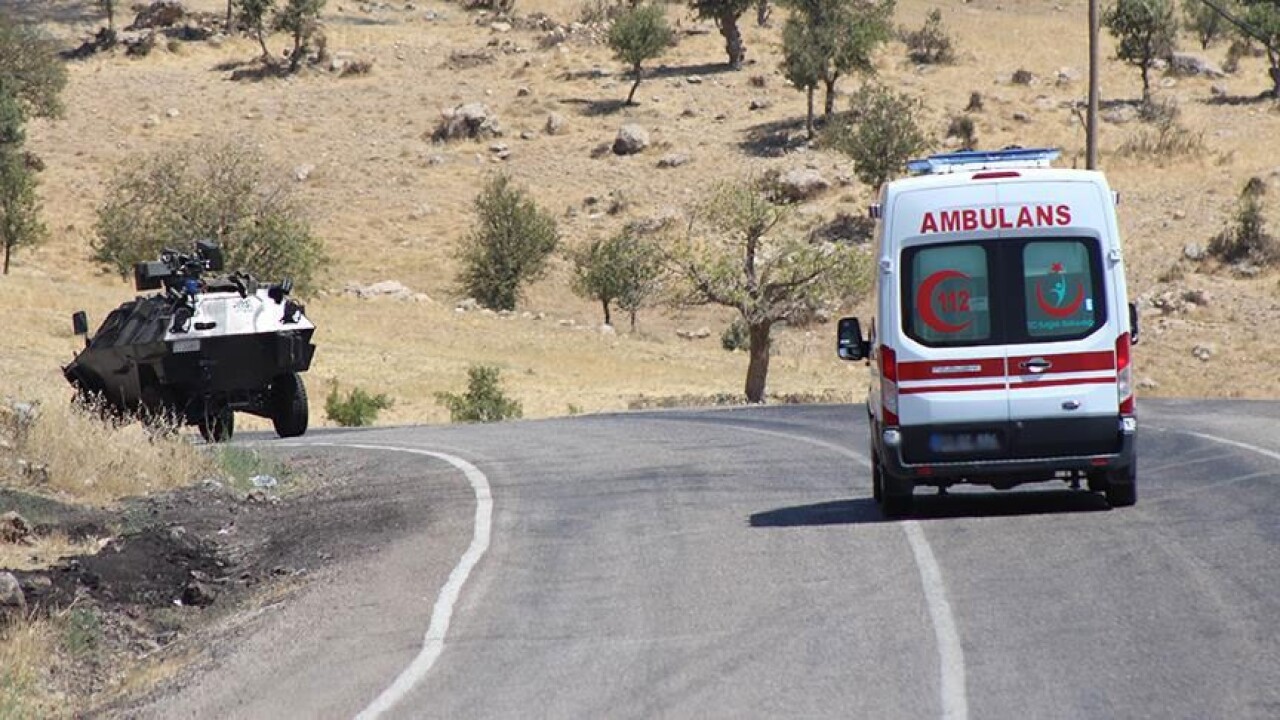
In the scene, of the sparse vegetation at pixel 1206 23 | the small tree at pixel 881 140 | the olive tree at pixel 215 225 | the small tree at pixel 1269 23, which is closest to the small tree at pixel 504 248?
the olive tree at pixel 215 225

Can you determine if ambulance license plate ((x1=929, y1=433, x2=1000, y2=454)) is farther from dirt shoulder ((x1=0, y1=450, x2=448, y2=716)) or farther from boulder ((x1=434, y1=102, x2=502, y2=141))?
boulder ((x1=434, y1=102, x2=502, y2=141))

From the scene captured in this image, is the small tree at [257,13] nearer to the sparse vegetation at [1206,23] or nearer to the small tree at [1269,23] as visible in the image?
the small tree at [1269,23]

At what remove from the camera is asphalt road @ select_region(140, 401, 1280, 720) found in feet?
29.5

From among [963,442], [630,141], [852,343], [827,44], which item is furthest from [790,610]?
[827,44]

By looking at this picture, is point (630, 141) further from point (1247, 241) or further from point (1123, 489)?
point (1123, 489)

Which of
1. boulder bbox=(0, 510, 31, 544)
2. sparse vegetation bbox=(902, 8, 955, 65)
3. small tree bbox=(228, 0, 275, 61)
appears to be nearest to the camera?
boulder bbox=(0, 510, 31, 544)

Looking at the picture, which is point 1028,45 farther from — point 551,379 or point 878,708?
point 878,708

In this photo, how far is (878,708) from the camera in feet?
28.3

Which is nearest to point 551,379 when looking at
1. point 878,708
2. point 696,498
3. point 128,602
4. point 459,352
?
point 459,352

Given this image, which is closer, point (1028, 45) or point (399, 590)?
point (399, 590)

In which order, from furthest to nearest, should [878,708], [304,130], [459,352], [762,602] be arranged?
[304,130], [459,352], [762,602], [878,708]

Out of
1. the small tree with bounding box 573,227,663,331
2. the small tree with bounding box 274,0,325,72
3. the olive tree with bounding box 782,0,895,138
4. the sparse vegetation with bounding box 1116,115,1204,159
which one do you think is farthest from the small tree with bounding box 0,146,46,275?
the sparse vegetation with bounding box 1116,115,1204,159

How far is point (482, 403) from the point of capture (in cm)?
4166

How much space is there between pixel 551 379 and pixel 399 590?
36.7 m
